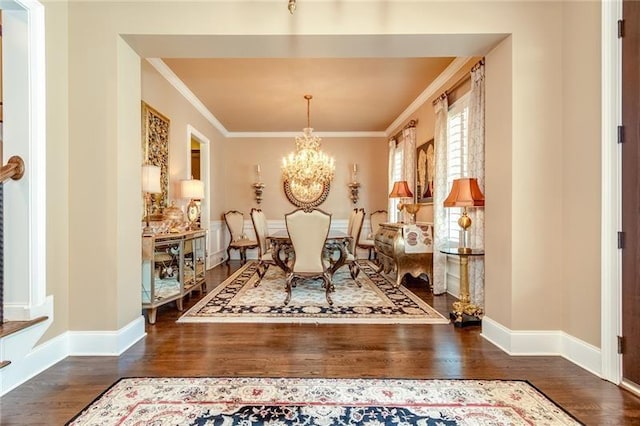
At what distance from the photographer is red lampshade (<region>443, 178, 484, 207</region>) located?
291cm

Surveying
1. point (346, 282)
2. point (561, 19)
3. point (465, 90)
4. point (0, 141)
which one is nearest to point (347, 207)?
point (346, 282)

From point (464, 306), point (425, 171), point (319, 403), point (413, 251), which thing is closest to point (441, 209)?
point (413, 251)

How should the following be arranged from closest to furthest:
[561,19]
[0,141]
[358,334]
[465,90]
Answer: [0,141] < [561,19] < [358,334] < [465,90]

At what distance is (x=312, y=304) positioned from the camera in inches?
147

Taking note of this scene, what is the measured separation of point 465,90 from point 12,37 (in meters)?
4.16

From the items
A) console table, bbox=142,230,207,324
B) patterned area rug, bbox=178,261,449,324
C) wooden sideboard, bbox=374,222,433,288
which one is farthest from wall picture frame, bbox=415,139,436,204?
console table, bbox=142,230,207,324

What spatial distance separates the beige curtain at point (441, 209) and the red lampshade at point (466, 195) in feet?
4.05

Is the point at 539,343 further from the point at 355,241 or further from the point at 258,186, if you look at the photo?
the point at 258,186

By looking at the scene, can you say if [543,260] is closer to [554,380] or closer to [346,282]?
[554,380]

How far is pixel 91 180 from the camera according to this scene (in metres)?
2.48

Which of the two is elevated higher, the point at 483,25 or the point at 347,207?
the point at 483,25

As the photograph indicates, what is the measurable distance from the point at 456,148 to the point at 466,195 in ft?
4.61

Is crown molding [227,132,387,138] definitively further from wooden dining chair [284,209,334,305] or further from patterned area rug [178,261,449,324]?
wooden dining chair [284,209,334,305]

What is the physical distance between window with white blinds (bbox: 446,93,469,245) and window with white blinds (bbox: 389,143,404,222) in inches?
85.0
